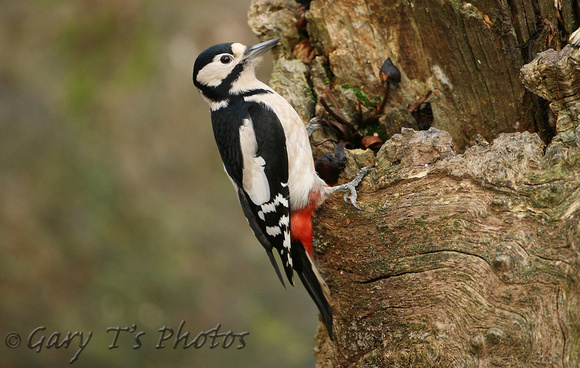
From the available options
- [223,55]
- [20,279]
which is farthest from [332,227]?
[20,279]

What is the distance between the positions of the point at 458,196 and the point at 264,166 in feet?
3.77

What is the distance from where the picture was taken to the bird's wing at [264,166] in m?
3.03

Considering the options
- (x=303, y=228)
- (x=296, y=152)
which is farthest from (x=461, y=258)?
(x=296, y=152)

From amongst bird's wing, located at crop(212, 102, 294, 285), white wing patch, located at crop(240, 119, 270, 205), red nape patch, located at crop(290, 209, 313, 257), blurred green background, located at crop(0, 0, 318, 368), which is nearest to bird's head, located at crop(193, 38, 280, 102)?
bird's wing, located at crop(212, 102, 294, 285)

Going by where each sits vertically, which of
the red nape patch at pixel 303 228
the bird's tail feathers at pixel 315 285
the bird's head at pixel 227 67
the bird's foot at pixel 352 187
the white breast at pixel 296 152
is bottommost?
the bird's tail feathers at pixel 315 285

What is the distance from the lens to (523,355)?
6.97 ft

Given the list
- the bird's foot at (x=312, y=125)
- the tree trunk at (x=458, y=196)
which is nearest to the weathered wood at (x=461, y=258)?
the tree trunk at (x=458, y=196)

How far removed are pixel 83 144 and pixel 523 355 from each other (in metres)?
4.33

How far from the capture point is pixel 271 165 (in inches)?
121

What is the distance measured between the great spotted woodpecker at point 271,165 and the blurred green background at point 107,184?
1999 millimetres

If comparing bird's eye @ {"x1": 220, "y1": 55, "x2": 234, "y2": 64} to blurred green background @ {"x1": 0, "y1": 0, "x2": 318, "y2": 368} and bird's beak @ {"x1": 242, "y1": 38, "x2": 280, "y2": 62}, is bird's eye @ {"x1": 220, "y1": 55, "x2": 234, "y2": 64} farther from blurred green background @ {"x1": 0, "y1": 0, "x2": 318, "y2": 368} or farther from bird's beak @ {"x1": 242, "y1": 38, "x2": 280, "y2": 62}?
blurred green background @ {"x1": 0, "y1": 0, "x2": 318, "y2": 368}

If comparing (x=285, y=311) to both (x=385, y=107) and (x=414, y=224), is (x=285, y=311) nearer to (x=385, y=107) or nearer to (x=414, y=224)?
(x=385, y=107)

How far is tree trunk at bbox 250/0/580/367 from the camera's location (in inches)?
84.8

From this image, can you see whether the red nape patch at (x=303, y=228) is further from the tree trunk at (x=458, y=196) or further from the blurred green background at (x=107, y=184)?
the blurred green background at (x=107, y=184)
